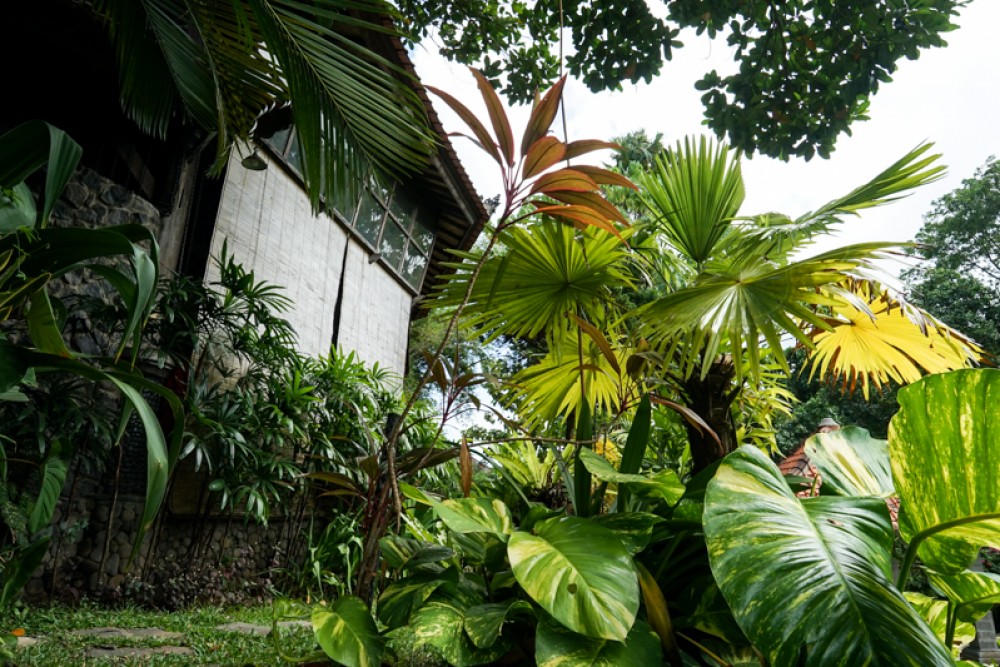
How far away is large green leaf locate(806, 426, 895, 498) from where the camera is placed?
181cm

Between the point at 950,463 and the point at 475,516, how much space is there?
1179 millimetres

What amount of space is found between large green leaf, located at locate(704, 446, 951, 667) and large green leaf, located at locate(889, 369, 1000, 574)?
14 centimetres

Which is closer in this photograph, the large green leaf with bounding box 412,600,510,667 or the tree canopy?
the large green leaf with bounding box 412,600,510,667

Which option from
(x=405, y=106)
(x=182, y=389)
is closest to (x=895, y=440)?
(x=405, y=106)

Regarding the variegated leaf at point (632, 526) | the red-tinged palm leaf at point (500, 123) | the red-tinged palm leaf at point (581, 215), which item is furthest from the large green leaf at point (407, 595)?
the red-tinged palm leaf at point (500, 123)

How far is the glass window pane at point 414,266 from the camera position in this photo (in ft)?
30.5

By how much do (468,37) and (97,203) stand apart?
3502 mm

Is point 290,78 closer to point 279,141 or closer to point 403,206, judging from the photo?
point 279,141

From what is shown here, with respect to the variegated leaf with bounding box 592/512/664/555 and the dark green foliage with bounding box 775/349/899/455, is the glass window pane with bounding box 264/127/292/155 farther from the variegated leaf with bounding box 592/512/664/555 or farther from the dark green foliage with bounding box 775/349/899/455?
the dark green foliage with bounding box 775/349/899/455

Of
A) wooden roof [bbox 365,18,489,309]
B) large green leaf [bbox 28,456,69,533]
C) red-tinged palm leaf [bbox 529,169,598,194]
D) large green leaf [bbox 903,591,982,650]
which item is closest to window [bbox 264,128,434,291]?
wooden roof [bbox 365,18,489,309]

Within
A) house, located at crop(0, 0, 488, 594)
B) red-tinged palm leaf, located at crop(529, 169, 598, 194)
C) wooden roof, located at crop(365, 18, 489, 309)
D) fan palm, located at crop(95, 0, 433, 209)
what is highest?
wooden roof, located at crop(365, 18, 489, 309)

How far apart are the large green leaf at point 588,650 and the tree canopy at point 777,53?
3822 millimetres

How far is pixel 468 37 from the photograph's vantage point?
6.00 meters

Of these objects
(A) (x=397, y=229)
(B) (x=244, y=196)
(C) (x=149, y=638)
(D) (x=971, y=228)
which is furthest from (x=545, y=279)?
A: (D) (x=971, y=228)
